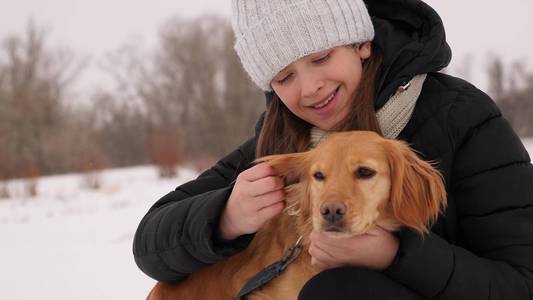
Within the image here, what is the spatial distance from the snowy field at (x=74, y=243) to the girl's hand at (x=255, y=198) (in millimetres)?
2399

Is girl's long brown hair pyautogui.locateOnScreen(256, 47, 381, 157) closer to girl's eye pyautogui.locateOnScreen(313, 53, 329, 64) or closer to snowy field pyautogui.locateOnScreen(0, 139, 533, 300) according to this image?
girl's eye pyautogui.locateOnScreen(313, 53, 329, 64)

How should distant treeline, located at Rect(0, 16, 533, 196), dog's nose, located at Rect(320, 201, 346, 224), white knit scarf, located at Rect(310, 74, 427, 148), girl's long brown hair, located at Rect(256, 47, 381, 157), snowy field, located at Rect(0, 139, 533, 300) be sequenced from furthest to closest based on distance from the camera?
distant treeline, located at Rect(0, 16, 533, 196), snowy field, located at Rect(0, 139, 533, 300), girl's long brown hair, located at Rect(256, 47, 381, 157), white knit scarf, located at Rect(310, 74, 427, 148), dog's nose, located at Rect(320, 201, 346, 224)

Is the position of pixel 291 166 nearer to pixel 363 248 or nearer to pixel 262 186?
pixel 262 186

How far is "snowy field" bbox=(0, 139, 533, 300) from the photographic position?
184 inches

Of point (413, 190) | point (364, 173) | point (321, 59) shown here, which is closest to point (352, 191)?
point (364, 173)

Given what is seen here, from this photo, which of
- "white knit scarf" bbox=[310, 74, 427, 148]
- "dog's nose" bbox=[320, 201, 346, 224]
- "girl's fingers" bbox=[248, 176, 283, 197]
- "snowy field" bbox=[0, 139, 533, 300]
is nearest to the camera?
"dog's nose" bbox=[320, 201, 346, 224]

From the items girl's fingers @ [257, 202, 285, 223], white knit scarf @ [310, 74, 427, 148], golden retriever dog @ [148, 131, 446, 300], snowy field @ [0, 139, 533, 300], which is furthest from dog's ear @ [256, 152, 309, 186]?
snowy field @ [0, 139, 533, 300]

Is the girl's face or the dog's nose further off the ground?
the girl's face

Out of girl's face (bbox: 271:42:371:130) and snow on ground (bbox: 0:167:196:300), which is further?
snow on ground (bbox: 0:167:196:300)

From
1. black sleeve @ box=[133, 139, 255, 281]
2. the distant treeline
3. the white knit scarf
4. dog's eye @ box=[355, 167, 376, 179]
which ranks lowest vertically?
the distant treeline

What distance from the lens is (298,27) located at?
218 cm

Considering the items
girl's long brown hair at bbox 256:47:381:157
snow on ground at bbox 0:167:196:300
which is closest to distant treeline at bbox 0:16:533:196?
snow on ground at bbox 0:167:196:300

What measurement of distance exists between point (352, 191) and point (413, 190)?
24cm

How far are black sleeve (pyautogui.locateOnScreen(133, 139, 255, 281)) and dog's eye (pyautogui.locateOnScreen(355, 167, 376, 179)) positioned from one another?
1.83ft
